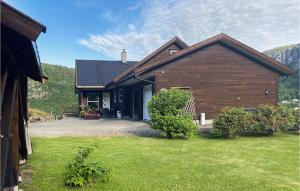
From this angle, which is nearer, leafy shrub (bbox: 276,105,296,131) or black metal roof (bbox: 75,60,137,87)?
leafy shrub (bbox: 276,105,296,131)

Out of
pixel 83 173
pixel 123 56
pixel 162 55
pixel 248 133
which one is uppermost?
pixel 123 56

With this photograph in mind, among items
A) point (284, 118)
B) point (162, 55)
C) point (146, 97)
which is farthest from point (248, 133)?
point (162, 55)

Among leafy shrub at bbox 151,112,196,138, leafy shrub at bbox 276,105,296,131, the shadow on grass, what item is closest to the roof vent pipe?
the shadow on grass

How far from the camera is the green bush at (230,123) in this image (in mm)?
15086

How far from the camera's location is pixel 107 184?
7.37 m

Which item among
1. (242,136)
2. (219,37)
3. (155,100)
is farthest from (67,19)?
(242,136)

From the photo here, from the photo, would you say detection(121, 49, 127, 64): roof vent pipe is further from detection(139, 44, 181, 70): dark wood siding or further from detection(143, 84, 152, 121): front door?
detection(143, 84, 152, 121): front door

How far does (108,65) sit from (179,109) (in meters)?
21.3

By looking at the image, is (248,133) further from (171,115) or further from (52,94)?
(52,94)

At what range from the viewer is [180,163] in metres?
9.54

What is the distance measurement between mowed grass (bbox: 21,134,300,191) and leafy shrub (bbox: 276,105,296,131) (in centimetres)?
137

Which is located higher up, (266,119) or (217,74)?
(217,74)

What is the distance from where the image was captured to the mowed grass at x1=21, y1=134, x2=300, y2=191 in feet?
24.3

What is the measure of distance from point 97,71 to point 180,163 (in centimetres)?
2572
